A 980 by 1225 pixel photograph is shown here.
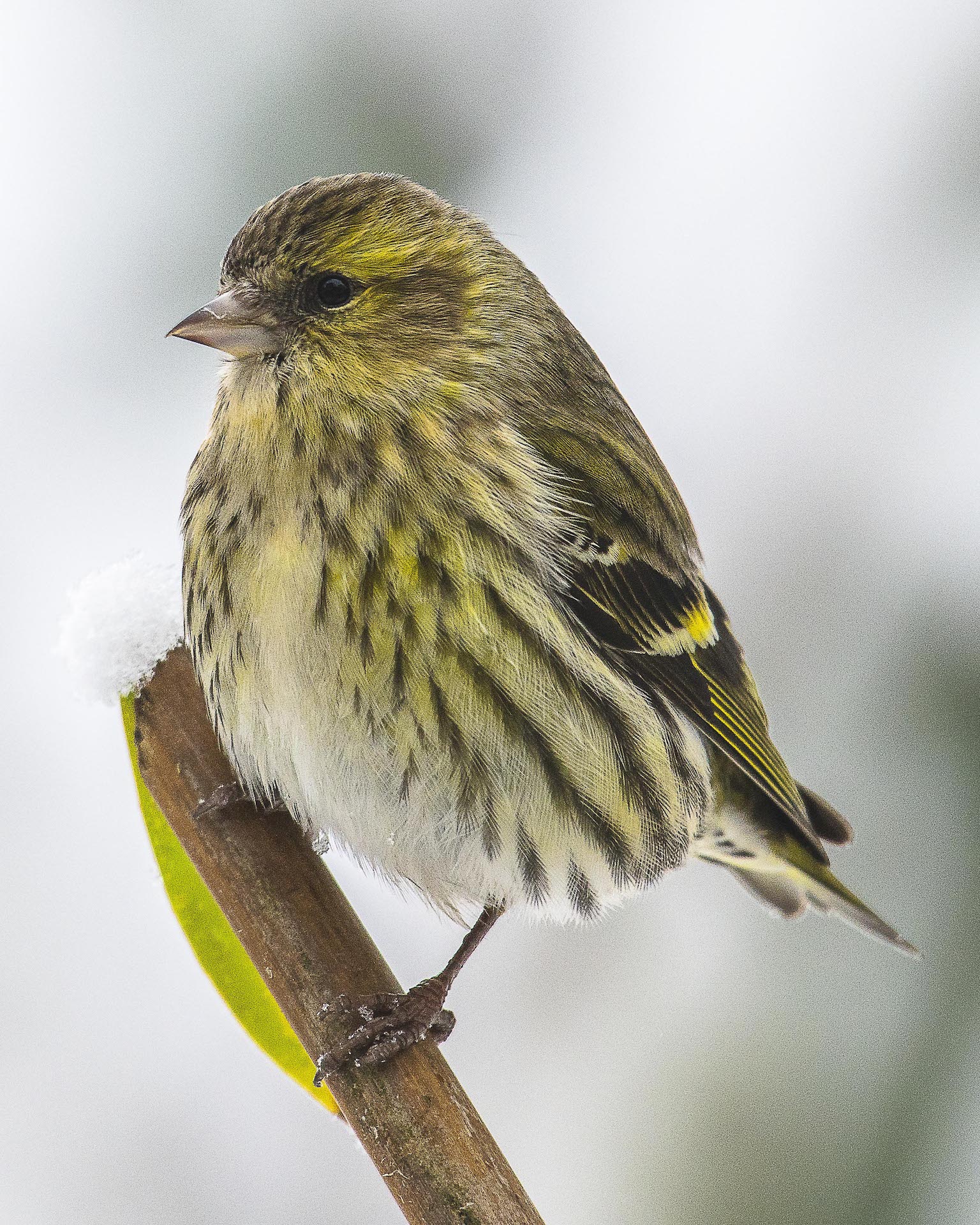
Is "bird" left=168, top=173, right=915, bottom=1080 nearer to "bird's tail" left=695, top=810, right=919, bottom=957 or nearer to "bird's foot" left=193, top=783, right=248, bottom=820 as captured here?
"bird's foot" left=193, top=783, right=248, bottom=820

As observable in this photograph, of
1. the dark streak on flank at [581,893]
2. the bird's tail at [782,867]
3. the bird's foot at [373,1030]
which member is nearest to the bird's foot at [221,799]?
the bird's foot at [373,1030]

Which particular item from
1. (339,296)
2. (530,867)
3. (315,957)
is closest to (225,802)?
(315,957)

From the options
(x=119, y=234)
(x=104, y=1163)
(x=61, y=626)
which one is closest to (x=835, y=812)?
(x=61, y=626)

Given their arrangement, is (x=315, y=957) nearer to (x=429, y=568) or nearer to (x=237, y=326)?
(x=429, y=568)

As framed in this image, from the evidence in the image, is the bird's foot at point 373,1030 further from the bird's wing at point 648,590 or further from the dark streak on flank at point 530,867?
the bird's wing at point 648,590

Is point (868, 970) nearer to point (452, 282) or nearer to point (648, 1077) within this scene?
point (648, 1077)

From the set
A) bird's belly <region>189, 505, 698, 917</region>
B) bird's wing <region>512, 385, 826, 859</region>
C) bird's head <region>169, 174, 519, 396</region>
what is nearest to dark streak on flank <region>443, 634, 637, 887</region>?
bird's belly <region>189, 505, 698, 917</region>
